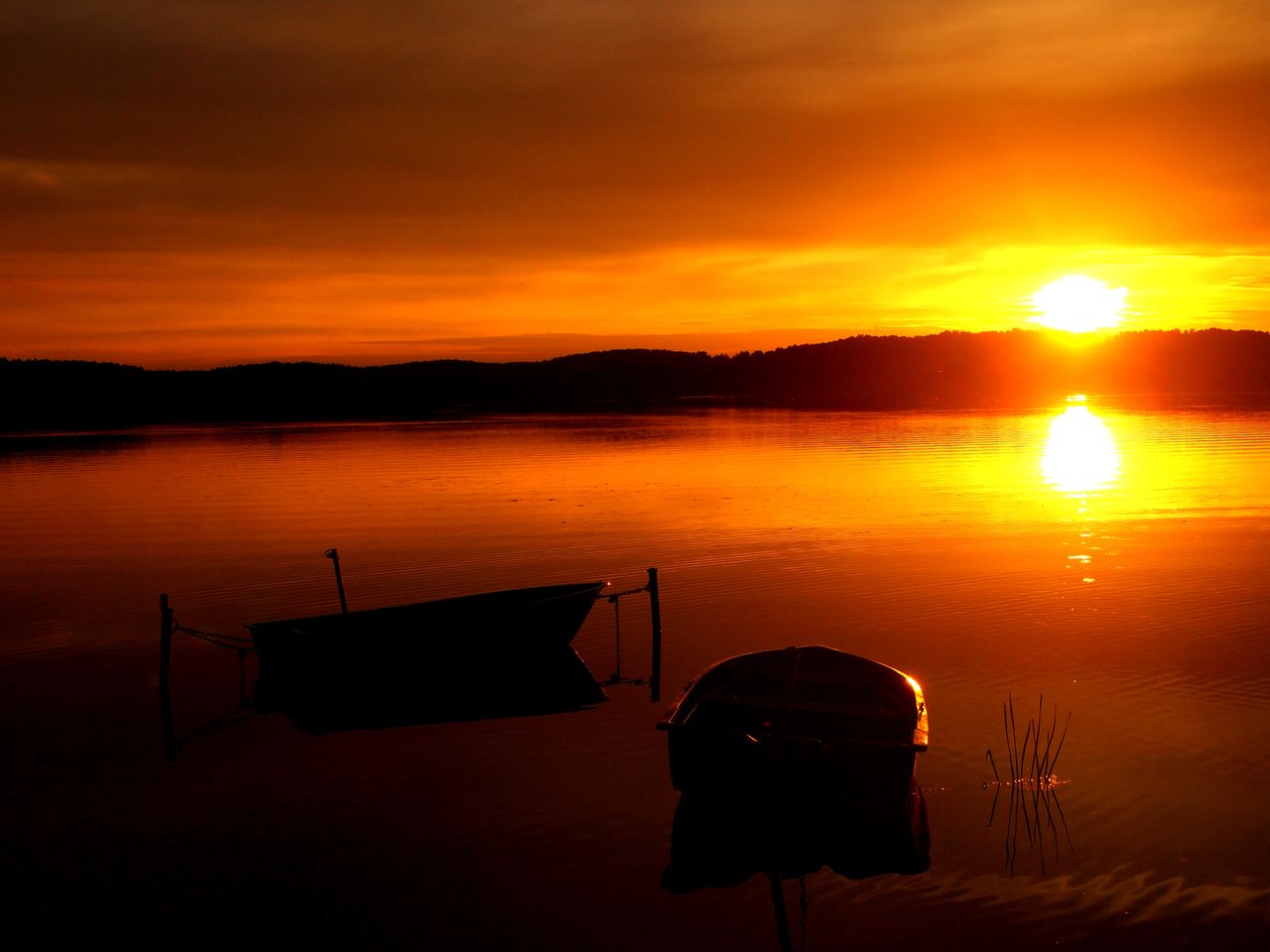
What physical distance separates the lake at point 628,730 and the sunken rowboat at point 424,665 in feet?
1.54

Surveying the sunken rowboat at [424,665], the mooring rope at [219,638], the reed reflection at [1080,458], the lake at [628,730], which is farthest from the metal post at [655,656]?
the reed reflection at [1080,458]

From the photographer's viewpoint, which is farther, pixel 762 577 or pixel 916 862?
pixel 762 577

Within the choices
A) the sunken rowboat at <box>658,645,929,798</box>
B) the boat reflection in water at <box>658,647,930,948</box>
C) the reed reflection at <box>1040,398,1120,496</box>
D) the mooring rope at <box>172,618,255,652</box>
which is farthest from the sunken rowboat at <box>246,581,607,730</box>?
the reed reflection at <box>1040,398,1120,496</box>

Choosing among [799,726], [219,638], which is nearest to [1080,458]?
[799,726]

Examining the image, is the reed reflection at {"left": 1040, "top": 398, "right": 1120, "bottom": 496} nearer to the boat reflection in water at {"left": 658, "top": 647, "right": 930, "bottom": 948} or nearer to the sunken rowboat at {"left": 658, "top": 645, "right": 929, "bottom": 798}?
the sunken rowboat at {"left": 658, "top": 645, "right": 929, "bottom": 798}

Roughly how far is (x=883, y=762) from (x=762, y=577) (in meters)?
10.6

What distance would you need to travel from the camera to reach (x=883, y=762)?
300 inches

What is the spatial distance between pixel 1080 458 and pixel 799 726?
35155mm

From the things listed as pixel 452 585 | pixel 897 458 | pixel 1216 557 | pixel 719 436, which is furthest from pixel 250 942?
pixel 719 436

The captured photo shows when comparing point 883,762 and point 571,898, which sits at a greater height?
point 883,762

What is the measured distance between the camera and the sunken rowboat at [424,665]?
457 inches

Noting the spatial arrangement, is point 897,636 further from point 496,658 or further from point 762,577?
point 496,658

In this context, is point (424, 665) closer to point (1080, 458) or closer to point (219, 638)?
point (219, 638)

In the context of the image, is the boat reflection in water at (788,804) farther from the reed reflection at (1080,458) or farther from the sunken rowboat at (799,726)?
the reed reflection at (1080,458)
